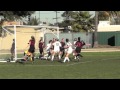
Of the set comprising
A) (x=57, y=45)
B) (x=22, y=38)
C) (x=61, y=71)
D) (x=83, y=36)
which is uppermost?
(x=83, y=36)

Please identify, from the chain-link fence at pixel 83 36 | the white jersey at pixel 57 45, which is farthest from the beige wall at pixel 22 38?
the chain-link fence at pixel 83 36

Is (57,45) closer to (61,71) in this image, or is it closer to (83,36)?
(61,71)

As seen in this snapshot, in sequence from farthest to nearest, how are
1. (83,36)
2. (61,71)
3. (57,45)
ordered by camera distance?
(83,36) → (57,45) → (61,71)

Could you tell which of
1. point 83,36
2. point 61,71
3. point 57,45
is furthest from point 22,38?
point 83,36

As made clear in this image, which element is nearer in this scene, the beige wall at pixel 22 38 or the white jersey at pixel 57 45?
the white jersey at pixel 57 45

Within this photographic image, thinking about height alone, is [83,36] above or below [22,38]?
above

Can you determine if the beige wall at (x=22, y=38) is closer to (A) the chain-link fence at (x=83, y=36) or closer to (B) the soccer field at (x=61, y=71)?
(B) the soccer field at (x=61, y=71)

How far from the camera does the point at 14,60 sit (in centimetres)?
2827

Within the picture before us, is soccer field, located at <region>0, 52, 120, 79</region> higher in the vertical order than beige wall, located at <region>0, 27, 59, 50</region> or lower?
lower

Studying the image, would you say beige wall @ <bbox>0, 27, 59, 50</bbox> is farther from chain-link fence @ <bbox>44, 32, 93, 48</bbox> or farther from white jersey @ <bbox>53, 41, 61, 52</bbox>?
chain-link fence @ <bbox>44, 32, 93, 48</bbox>

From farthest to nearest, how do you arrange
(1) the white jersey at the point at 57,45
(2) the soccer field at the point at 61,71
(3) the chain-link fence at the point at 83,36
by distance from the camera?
(3) the chain-link fence at the point at 83,36, (1) the white jersey at the point at 57,45, (2) the soccer field at the point at 61,71

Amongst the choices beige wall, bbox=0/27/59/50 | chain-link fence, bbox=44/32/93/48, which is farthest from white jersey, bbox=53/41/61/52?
chain-link fence, bbox=44/32/93/48

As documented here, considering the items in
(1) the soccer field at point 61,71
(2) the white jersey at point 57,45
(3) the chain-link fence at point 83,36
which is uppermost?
(3) the chain-link fence at point 83,36
